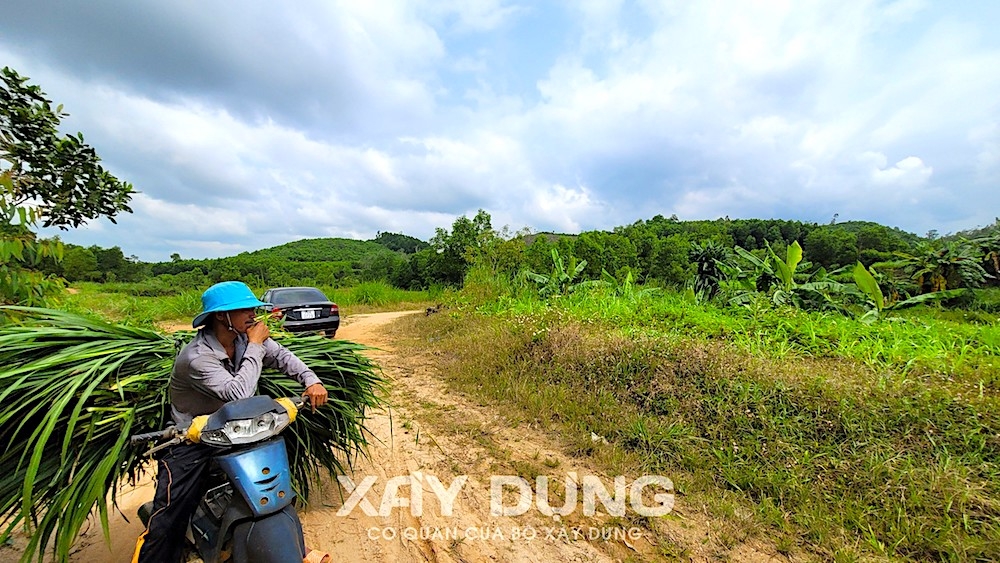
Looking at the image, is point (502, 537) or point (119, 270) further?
point (119, 270)

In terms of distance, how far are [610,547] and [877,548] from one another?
4.33ft

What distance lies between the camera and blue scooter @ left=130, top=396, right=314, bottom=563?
4.86ft

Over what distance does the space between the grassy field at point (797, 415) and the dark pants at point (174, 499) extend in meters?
2.44

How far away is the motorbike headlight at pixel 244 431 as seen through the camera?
149 centimetres

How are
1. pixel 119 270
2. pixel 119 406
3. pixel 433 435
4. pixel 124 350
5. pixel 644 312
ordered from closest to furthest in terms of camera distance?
pixel 119 406 → pixel 124 350 → pixel 433 435 → pixel 644 312 → pixel 119 270

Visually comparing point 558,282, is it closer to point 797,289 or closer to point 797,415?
point 797,289

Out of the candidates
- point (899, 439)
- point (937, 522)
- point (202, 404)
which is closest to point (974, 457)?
point (899, 439)

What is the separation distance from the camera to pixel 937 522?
86.2 inches

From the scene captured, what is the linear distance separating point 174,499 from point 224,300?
808 millimetres

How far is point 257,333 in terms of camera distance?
6.21 ft

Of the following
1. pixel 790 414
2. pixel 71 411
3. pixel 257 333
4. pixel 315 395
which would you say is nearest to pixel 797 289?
pixel 790 414

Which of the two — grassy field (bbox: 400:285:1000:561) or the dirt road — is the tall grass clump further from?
the dirt road

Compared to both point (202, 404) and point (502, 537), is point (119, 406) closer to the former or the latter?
point (202, 404)

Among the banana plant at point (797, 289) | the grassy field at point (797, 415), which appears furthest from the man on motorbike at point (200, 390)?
the banana plant at point (797, 289)
